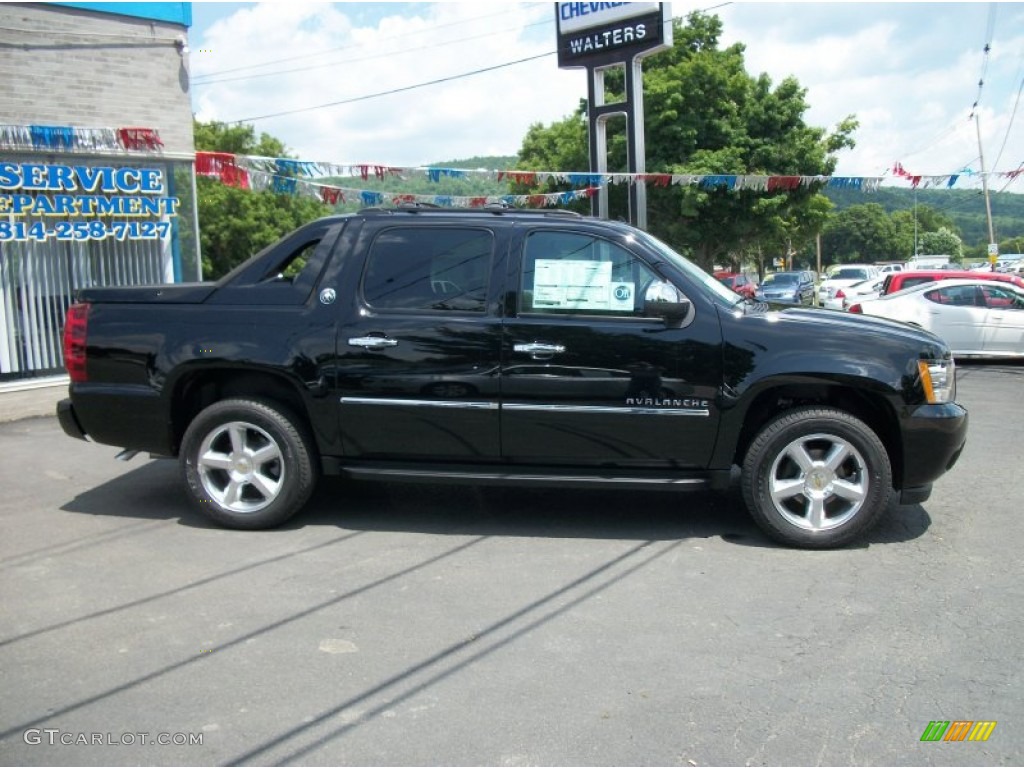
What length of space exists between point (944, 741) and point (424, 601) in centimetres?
234

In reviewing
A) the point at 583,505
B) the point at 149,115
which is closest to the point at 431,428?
the point at 583,505

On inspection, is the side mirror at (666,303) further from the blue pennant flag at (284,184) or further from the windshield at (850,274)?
the windshield at (850,274)

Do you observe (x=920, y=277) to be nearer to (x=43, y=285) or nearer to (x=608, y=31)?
(x=608, y=31)

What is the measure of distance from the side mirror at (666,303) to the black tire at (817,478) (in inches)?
32.9

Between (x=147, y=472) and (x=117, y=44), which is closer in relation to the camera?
(x=147, y=472)

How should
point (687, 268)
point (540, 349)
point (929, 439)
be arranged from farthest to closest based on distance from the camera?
1. point (687, 268)
2. point (540, 349)
3. point (929, 439)

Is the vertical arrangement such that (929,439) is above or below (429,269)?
below

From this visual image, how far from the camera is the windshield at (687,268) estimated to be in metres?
5.47

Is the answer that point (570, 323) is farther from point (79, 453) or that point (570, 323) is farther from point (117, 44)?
point (117, 44)

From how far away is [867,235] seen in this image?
4272 inches

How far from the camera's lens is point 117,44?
35.4 ft

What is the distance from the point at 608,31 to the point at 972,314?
9.39 m

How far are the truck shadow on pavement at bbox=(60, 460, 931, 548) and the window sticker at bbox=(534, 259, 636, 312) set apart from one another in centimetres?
140

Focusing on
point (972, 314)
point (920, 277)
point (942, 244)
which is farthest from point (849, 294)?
point (942, 244)
